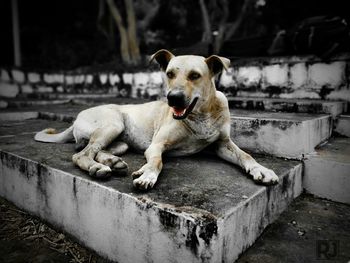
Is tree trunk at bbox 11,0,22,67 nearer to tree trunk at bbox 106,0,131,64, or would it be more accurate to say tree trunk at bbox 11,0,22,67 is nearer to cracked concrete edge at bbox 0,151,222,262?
tree trunk at bbox 106,0,131,64

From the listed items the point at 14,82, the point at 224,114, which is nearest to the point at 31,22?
the point at 14,82

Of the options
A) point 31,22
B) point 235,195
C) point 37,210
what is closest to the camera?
point 235,195

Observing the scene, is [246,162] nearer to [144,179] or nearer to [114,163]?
[144,179]

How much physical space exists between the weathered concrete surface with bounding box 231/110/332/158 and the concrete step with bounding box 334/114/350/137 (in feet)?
1.19

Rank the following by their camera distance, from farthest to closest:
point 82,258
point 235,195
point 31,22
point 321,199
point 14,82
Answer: point 31,22 < point 14,82 < point 321,199 < point 82,258 < point 235,195

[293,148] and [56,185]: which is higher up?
[293,148]

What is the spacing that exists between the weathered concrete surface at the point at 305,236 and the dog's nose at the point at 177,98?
3.82ft

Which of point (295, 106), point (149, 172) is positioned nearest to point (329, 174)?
point (295, 106)

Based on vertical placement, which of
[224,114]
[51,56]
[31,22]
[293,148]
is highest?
[31,22]

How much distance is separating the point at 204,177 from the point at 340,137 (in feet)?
7.57

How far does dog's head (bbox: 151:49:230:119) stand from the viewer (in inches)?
85.4

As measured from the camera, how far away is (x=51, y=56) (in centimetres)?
1195

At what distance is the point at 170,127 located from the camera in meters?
2.59

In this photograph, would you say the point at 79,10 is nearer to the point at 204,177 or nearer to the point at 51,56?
the point at 51,56
